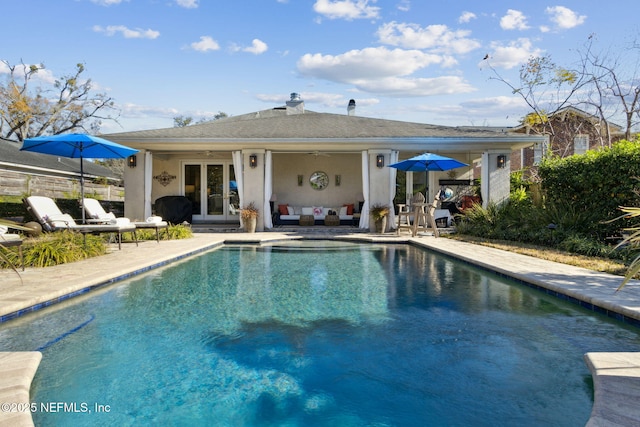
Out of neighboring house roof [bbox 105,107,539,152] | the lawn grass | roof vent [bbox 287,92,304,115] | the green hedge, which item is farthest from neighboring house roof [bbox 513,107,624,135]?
the lawn grass

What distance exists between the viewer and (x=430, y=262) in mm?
8477

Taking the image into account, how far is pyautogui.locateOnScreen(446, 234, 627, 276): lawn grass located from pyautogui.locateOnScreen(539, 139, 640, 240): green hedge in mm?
954

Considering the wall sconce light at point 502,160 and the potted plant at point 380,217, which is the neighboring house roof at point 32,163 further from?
the wall sconce light at point 502,160

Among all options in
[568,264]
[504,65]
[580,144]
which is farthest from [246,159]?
[580,144]

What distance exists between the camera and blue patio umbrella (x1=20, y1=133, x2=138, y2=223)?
887 cm

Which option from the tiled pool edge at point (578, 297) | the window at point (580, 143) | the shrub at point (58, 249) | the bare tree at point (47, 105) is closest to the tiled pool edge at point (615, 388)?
the tiled pool edge at point (578, 297)

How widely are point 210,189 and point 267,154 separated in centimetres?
393

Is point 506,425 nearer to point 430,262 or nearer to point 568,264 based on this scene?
point 568,264

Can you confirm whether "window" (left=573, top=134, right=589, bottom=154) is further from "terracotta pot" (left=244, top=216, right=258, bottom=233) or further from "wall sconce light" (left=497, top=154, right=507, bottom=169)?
"terracotta pot" (left=244, top=216, right=258, bottom=233)

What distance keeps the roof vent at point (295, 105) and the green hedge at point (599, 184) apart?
11.7 m

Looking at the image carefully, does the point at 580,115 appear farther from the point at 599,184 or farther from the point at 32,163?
the point at 32,163

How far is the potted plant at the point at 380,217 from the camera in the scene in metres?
13.1

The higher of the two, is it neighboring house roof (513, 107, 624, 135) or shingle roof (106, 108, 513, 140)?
neighboring house roof (513, 107, 624, 135)

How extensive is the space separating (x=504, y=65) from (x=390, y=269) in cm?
1642
